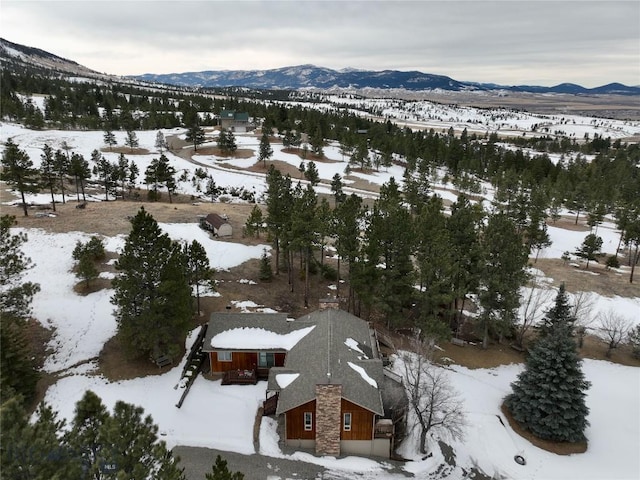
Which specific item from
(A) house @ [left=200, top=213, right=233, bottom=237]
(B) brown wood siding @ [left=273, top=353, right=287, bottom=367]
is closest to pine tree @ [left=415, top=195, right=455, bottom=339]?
(B) brown wood siding @ [left=273, top=353, right=287, bottom=367]

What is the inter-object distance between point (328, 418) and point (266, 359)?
6.95 m

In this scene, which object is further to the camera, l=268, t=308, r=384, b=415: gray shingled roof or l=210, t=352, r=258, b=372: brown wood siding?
l=210, t=352, r=258, b=372: brown wood siding

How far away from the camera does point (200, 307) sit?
3388 centimetres

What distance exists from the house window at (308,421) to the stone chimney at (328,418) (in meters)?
0.60

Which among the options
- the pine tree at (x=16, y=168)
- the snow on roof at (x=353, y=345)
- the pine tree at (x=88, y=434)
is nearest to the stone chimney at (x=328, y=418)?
the snow on roof at (x=353, y=345)

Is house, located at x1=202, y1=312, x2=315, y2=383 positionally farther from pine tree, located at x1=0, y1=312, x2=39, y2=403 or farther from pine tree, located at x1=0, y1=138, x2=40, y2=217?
pine tree, located at x1=0, y1=138, x2=40, y2=217

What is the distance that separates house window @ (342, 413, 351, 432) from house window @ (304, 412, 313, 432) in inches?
70.2

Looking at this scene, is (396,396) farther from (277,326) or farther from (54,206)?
(54,206)

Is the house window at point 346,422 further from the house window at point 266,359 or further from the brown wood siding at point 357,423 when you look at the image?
the house window at point 266,359

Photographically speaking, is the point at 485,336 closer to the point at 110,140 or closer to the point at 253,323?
the point at 253,323

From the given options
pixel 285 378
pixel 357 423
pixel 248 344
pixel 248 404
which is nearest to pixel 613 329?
pixel 357 423

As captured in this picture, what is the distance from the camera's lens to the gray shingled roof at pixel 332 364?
21.9m

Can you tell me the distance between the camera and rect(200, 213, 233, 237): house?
1823 inches

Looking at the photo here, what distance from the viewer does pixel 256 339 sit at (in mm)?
27484
